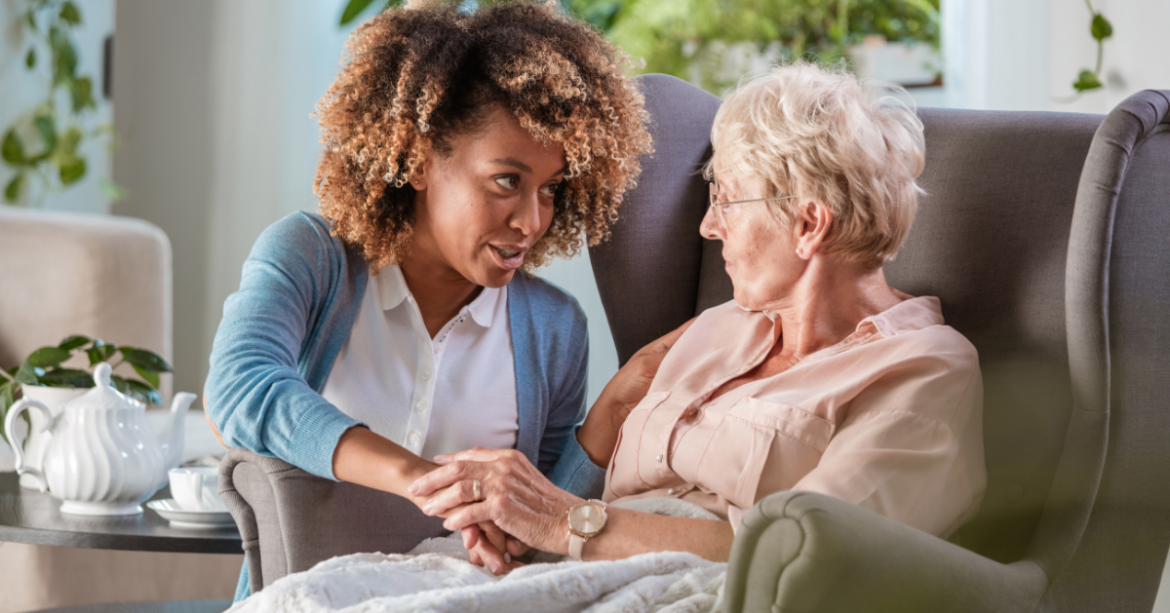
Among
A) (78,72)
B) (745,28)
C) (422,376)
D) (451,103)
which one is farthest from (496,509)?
(78,72)

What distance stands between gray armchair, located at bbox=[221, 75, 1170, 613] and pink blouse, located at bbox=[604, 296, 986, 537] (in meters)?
0.08

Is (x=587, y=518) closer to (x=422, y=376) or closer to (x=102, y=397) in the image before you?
(x=422, y=376)

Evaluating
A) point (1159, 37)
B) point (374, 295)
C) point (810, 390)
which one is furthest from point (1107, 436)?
point (1159, 37)

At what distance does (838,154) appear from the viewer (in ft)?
3.89

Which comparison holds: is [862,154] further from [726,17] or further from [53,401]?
[726,17]

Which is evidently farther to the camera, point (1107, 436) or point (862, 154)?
point (862, 154)

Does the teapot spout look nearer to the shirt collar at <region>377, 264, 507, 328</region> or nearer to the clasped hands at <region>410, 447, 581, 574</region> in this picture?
the shirt collar at <region>377, 264, 507, 328</region>

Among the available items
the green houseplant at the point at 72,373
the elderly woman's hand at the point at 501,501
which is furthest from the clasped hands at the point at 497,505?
the green houseplant at the point at 72,373

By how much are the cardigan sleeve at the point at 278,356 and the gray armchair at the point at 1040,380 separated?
0.05 meters

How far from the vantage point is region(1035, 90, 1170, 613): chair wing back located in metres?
1.08

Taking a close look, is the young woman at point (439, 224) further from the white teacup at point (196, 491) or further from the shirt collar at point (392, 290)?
the white teacup at point (196, 491)

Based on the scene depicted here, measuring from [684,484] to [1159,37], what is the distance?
4.67 ft

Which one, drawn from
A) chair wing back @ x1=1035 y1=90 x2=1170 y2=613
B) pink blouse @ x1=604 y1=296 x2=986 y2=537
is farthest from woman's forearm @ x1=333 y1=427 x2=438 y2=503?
chair wing back @ x1=1035 y1=90 x2=1170 y2=613

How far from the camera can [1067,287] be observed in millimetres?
1100
